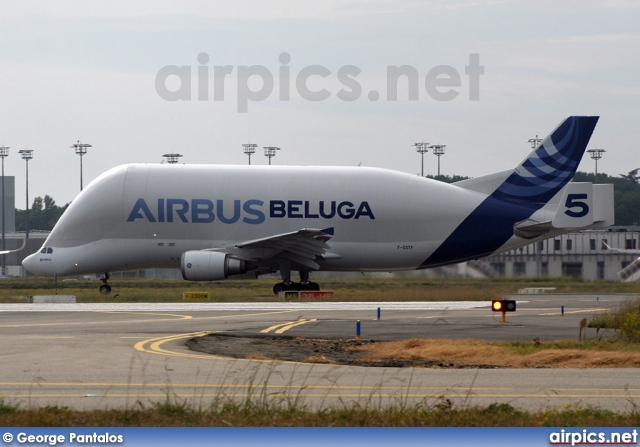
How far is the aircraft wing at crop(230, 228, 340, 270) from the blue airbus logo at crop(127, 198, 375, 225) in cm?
101

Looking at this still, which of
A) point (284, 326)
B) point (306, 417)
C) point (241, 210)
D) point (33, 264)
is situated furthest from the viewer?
point (33, 264)

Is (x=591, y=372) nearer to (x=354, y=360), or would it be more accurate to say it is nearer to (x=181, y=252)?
(x=354, y=360)

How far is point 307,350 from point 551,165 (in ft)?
90.1

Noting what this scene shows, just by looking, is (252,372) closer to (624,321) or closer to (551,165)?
(624,321)

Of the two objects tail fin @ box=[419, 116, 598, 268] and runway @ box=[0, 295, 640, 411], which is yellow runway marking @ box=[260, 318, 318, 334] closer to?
runway @ box=[0, 295, 640, 411]

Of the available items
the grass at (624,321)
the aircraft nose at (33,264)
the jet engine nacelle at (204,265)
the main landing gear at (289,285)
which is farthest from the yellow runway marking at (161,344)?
the aircraft nose at (33,264)

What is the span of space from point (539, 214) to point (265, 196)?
1210 centimetres

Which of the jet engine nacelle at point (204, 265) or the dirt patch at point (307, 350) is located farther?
the jet engine nacelle at point (204, 265)

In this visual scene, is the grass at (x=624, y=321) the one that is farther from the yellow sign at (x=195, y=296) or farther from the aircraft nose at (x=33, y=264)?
the aircraft nose at (x=33, y=264)

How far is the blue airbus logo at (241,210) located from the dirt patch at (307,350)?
67.2 feet

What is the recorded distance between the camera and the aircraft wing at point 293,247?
4062cm

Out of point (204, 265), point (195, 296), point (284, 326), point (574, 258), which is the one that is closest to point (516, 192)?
point (204, 265)

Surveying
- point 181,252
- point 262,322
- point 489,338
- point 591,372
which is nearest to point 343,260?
point 181,252

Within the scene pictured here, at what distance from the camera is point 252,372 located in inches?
595
